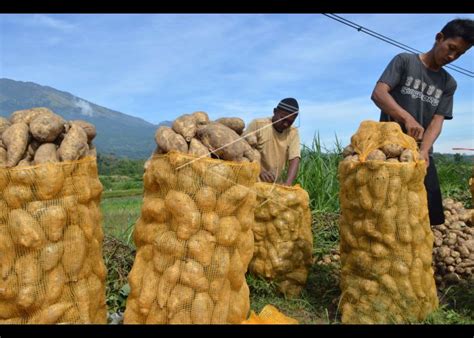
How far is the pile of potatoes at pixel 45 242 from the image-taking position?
253cm

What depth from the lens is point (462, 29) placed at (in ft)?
12.2

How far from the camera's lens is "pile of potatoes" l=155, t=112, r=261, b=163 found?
264cm

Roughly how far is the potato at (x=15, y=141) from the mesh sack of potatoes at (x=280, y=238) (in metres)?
1.96

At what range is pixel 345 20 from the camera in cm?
395

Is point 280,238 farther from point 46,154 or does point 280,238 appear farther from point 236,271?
point 46,154

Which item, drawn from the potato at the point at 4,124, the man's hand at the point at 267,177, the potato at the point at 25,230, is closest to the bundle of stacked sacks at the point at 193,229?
the potato at the point at 25,230

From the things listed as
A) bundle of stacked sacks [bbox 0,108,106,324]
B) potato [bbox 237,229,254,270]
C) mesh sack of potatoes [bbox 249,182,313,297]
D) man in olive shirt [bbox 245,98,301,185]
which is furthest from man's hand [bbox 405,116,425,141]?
bundle of stacked sacks [bbox 0,108,106,324]

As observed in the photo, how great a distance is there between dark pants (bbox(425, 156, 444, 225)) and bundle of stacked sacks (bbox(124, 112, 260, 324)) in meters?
2.08

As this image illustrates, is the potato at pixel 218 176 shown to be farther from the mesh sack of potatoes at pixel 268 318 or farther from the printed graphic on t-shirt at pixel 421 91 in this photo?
the printed graphic on t-shirt at pixel 421 91

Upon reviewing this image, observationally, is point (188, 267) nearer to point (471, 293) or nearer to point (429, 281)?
point (429, 281)

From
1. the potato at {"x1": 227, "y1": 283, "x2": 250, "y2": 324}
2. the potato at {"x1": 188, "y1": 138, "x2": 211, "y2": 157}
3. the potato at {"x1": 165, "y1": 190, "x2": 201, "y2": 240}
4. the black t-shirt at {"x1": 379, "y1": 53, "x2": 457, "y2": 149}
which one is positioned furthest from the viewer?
the black t-shirt at {"x1": 379, "y1": 53, "x2": 457, "y2": 149}

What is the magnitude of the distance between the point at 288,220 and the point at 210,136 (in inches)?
63.7

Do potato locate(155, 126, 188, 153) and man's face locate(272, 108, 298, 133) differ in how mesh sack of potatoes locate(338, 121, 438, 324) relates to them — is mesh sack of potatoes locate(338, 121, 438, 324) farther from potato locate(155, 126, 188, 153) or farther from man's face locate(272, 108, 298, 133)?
man's face locate(272, 108, 298, 133)

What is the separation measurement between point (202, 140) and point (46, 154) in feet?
2.77
